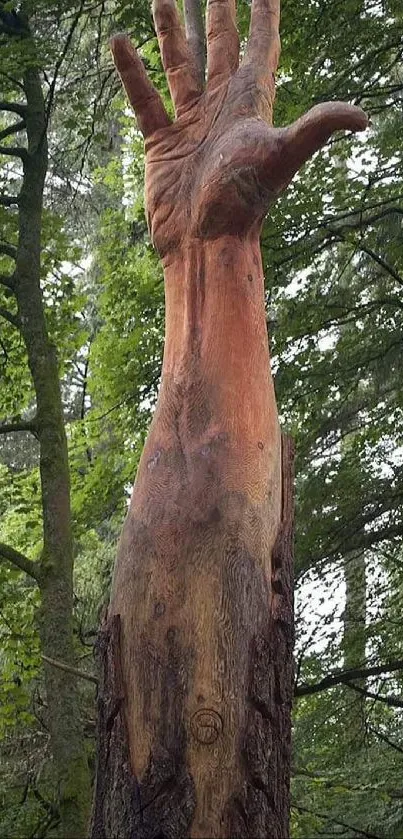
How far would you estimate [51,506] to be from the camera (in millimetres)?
6398

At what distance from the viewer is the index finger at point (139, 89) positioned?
12.6 ft

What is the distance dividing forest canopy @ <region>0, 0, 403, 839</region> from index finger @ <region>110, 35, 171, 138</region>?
3024 mm

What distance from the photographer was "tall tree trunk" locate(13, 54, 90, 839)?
5617 millimetres

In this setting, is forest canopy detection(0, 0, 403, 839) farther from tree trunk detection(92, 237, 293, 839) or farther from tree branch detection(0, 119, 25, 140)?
tree trunk detection(92, 237, 293, 839)

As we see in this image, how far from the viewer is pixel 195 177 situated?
11.8 feet

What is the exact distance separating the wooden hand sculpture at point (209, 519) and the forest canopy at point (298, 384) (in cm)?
307

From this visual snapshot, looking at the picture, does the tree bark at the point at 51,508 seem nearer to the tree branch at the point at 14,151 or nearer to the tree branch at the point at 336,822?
the tree branch at the point at 14,151

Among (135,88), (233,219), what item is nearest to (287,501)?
(233,219)

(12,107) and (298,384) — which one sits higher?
(12,107)

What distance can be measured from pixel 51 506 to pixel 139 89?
122 inches

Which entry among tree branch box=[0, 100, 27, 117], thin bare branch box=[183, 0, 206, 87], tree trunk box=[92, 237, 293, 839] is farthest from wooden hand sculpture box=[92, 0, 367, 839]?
tree branch box=[0, 100, 27, 117]

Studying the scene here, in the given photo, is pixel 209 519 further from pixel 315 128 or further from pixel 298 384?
pixel 298 384

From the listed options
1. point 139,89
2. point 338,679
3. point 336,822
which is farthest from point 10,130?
point 336,822

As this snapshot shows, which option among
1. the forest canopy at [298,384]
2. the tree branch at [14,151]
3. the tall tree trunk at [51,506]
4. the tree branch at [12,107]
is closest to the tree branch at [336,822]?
the forest canopy at [298,384]
